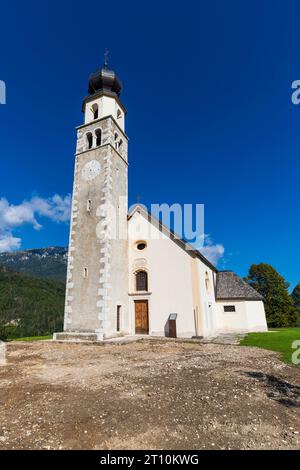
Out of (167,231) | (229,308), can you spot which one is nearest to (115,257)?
(167,231)

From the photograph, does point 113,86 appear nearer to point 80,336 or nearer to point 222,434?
point 80,336

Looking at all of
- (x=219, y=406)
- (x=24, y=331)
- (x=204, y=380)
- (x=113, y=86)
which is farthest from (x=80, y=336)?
(x=24, y=331)

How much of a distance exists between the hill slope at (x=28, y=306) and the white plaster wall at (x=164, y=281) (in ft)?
182

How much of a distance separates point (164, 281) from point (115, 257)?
148 inches

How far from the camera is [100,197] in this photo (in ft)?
57.6

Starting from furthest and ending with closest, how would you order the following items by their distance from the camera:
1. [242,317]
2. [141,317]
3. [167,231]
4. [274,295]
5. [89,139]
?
[274,295] → [242,317] → [89,139] → [167,231] → [141,317]

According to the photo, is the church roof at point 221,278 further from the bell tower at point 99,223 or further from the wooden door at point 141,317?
the wooden door at point 141,317

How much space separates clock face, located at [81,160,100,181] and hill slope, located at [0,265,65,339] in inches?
2190

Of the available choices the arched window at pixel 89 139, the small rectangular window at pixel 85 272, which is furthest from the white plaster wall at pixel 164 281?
the arched window at pixel 89 139

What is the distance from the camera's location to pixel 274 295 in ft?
113

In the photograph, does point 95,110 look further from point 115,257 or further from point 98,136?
point 115,257

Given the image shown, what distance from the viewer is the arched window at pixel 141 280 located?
18250mm
